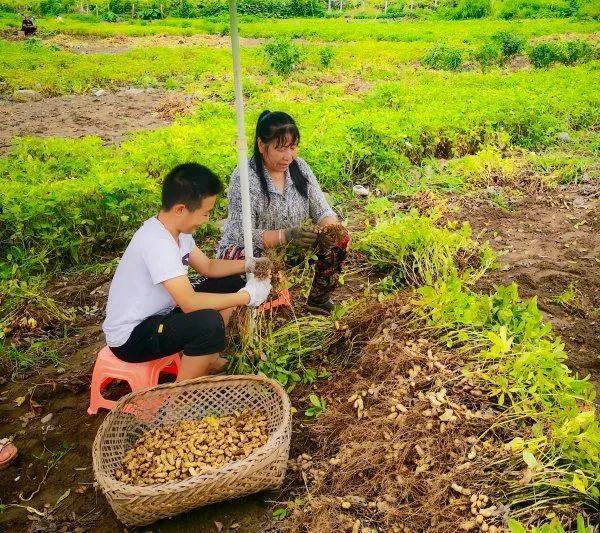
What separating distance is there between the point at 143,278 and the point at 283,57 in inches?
495

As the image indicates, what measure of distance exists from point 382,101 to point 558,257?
4484 mm

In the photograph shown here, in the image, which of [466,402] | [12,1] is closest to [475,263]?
[466,402]

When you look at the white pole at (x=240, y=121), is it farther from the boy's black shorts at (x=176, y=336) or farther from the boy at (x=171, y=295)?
the boy's black shorts at (x=176, y=336)

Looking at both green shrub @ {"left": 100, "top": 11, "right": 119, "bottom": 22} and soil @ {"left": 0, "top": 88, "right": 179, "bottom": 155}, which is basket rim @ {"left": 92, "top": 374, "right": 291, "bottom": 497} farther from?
green shrub @ {"left": 100, "top": 11, "right": 119, "bottom": 22}

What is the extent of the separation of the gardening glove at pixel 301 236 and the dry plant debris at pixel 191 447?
102cm

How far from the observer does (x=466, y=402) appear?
226 centimetres

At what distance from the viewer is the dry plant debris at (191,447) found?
219 cm

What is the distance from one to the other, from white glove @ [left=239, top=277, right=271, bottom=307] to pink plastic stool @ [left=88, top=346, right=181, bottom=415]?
56 centimetres

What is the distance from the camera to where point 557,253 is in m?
4.20

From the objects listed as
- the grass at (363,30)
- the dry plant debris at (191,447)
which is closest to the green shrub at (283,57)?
the grass at (363,30)

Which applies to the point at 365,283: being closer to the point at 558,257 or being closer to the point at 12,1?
the point at 558,257

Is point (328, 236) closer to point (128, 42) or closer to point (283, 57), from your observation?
point (283, 57)

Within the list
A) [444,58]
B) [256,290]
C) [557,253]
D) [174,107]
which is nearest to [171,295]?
[256,290]

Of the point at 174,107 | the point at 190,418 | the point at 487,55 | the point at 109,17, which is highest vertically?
the point at 109,17
